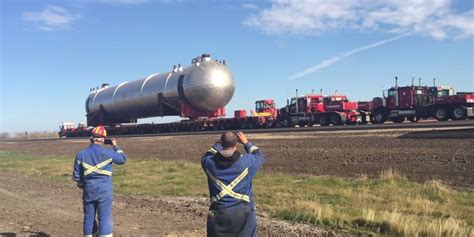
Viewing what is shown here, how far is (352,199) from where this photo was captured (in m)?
10.9

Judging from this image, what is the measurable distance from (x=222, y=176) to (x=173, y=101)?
132 feet

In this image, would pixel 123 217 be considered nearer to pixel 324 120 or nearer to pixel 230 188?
pixel 230 188

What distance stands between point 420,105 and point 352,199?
29.2 metres

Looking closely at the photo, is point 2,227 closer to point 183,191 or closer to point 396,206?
point 183,191

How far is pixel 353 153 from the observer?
1972cm

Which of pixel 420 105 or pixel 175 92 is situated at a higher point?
pixel 175 92

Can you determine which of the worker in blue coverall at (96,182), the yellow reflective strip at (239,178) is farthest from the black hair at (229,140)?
the worker in blue coverall at (96,182)

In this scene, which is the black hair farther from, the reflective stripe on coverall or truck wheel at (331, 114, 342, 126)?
truck wheel at (331, 114, 342, 126)

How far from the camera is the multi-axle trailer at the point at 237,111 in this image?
37969mm

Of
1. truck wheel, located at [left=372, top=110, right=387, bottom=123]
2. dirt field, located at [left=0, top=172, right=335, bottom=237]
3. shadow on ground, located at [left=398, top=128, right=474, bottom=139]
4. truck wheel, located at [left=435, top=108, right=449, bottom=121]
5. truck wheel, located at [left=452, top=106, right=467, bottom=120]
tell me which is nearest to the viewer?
dirt field, located at [left=0, top=172, right=335, bottom=237]

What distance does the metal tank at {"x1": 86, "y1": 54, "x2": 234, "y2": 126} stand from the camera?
41.9 metres

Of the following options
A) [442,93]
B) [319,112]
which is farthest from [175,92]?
[442,93]

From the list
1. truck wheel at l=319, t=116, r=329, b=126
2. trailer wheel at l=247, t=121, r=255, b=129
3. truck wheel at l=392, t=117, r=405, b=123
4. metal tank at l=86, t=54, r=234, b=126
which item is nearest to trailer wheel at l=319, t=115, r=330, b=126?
truck wheel at l=319, t=116, r=329, b=126

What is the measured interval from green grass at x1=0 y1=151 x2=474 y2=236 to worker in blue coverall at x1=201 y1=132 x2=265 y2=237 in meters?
3.37
